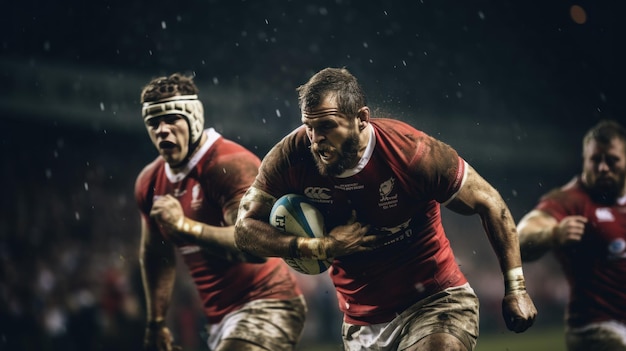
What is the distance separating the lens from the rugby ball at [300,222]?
4539 mm

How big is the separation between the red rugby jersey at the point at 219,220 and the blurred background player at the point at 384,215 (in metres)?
0.96

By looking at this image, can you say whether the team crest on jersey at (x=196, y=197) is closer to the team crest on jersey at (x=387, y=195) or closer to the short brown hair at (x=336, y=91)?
the short brown hair at (x=336, y=91)

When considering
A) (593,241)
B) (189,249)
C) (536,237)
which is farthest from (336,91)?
(593,241)

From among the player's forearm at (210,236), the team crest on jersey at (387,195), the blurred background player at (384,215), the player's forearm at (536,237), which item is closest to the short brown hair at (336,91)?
the blurred background player at (384,215)

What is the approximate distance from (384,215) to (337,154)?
46 centimetres

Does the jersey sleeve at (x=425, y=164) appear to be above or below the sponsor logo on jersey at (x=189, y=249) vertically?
above

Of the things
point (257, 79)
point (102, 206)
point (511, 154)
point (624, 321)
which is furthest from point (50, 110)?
point (511, 154)

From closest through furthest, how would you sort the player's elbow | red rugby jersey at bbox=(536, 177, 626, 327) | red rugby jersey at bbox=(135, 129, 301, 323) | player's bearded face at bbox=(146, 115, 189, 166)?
1. the player's elbow
2. red rugby jersey at bbox=(135, 129, 301, 323)
3. player's bearded face at bbox=(146, 115, 189, 166)
4. red rugby jersey at bbox=(536, 177, 626, 327)

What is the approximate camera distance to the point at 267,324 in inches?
219

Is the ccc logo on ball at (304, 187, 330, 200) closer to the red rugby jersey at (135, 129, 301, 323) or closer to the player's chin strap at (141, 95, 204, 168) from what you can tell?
the red rugby jersey at (135, 129, 301, 323)

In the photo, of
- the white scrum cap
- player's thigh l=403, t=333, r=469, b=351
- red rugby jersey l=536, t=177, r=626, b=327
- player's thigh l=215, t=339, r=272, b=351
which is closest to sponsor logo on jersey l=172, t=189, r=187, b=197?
the white scrum cap

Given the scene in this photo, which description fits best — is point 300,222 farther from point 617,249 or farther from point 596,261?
point 617,249

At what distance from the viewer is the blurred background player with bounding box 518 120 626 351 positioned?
246 inches

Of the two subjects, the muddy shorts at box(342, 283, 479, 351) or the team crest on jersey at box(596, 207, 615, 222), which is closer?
the muddy shorts at box(342, 283, 479, 351)
